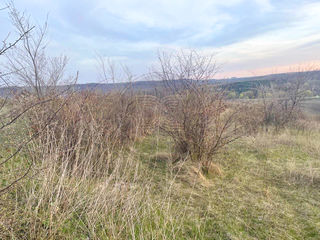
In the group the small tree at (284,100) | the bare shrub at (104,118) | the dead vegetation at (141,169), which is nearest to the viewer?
the dead vegetation at (141,169)

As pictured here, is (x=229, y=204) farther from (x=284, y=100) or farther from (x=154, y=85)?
(x=284, y=100)

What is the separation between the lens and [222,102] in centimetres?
397

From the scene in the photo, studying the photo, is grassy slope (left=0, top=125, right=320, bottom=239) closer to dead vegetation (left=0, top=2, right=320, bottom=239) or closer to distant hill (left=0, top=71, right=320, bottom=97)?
dead vegetation (left=0, top=2, right=320, bottom=239)

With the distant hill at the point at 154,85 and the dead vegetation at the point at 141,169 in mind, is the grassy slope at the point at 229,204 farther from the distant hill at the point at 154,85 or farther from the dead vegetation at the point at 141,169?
the distant hill at the point at 154,85

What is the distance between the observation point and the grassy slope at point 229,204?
2.07 meters

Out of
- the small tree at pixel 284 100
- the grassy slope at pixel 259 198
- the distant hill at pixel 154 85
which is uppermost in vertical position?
the distant hill at pixel 154 85

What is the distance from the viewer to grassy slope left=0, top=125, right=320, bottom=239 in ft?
6.80

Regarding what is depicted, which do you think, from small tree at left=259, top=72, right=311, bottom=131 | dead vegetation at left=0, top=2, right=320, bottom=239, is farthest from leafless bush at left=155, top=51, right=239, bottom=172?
small tree at left=259, top=72, right=311, bottom=131

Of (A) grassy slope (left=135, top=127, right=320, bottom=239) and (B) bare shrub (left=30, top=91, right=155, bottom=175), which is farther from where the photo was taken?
(B) bare shrub (left=30, top=91, right=155, bottom=175)

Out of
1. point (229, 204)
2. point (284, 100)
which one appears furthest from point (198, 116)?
point (284, 100)

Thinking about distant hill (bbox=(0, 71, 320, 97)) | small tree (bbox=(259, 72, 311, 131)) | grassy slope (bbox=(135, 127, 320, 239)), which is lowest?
grassy slope (bbox=(135, 127, 320, 239))

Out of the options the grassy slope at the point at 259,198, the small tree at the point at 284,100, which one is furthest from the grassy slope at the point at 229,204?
the small tree at the point at 284,100

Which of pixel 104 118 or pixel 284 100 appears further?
pixel 284 100

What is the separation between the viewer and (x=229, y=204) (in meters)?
2.98
